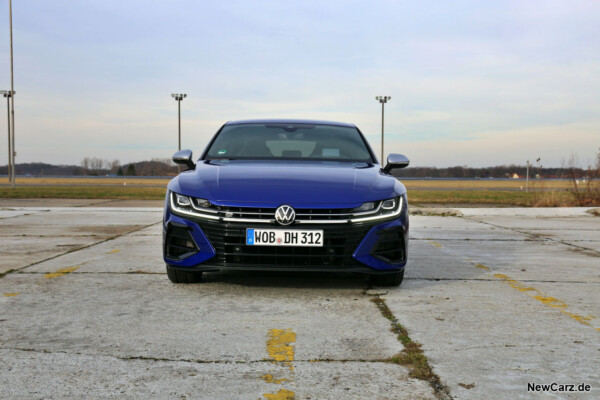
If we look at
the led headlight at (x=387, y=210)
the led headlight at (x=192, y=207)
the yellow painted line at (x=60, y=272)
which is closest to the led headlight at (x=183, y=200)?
the led headlight at (x=192, y=207)

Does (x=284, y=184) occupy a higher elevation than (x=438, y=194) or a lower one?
higher

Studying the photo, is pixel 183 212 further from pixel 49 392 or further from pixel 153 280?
pixel 49 392

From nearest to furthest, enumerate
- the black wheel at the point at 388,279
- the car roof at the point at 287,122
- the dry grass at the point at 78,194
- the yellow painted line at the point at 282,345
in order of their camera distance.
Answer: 1. the yellow painted line at the point at 282,345
2. the black wheel at the point at 388,279
3. the car roof at the point at 287,122
4. the dry grass at the point at 78,194

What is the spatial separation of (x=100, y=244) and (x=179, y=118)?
34567mm

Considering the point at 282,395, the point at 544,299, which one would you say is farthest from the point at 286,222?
the point at 544,299

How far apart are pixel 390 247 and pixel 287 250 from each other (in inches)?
31.2

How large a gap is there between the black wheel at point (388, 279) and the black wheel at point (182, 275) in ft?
4.82

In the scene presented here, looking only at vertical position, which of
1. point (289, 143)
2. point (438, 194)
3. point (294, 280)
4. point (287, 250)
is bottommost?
point (438, 194)

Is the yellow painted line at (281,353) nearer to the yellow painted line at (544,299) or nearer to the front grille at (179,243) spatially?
the front grille at (179,243)

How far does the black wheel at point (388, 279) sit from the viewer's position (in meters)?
4.73

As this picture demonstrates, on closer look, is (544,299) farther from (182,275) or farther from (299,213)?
(182,275)

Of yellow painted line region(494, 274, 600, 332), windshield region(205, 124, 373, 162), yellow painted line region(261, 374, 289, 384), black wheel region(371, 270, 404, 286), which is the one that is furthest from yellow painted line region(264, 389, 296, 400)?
windshield region(205, 124, 373, 162)

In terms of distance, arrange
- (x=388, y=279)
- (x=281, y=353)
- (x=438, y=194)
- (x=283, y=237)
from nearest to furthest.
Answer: (x=281, y=353) < (x=283, y=237) < (x=388, y=279) < (x=438, y=194)

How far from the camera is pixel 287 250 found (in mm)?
4195
